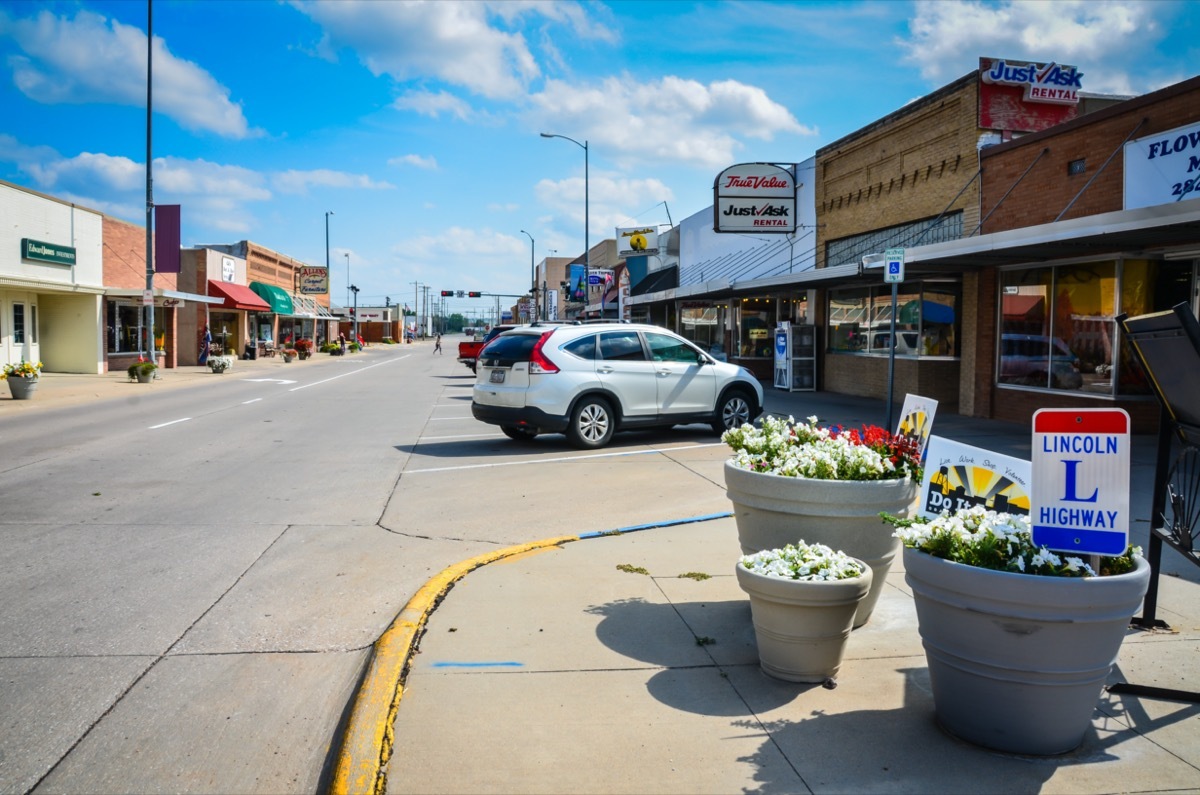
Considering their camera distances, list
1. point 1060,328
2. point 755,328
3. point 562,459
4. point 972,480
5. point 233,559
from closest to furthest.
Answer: point 972,480
point 233,559
point 562,459
point 1060,328
point 755,328

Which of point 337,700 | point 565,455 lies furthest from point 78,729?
point 565,455

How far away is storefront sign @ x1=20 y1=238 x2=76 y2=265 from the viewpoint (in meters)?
28.2

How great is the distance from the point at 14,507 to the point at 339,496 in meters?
3.02

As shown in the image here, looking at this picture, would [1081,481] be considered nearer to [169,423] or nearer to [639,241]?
[169,423]

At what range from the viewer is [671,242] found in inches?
1750

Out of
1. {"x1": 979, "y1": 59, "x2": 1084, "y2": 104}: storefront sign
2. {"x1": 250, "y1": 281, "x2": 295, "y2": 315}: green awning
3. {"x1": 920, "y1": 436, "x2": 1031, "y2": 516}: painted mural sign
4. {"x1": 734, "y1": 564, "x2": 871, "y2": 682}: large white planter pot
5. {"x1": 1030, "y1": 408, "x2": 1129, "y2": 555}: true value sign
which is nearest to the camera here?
{"x1": 1030, "y1": 408, "x2": 1129, "y2": 555}: true value sign

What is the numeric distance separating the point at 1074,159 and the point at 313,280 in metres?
61.3

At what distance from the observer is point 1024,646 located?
11.6 ft

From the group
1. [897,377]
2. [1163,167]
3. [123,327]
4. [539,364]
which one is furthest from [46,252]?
[1163,167]

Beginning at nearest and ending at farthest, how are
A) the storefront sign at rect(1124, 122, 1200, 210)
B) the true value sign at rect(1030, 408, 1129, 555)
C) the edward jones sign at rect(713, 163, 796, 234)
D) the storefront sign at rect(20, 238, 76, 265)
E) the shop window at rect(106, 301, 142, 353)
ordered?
the true value sign at rect(1030, 408, 1129, 555) < the storefront sign at rect(1124, 122, 1200, 210) < the edward jones sign at rect(713, 163, 796, 234) < the storefront sign at rect(20, 238, 76, 265) < the shop window at rect(106, 301, 142, 353)

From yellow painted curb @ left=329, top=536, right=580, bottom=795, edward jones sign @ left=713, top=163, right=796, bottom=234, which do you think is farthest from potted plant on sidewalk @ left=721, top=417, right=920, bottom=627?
edward jones sign @ left=713, top=163, right=796, bottom=234

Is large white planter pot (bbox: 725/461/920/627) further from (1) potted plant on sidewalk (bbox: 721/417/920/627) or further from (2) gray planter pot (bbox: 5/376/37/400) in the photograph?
(2) gray planter pot (bbox: 5/376/37/400)

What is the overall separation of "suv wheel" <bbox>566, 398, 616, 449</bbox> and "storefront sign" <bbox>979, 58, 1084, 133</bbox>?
9800mm

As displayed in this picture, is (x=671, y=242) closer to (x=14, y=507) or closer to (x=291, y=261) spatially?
(x=291, y=261)
